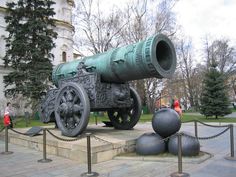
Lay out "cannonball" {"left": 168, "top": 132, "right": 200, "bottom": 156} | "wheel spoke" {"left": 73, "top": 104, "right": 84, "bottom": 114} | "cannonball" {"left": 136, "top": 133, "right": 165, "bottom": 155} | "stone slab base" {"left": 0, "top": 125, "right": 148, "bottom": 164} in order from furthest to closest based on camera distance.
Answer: "wheel spoke" {"left": 73, "top": 104, "right": 84, "bottom": 114} → "cannonball" {"left": 136, "top": 133, "right": 165, "bottom": 155} → "stone slab base" {"left": 0, "top": 125, "right": 148, "bottom": 164} → "cannonball" {"left": 168, "top": 132, "right": 200, "bottom": 156}

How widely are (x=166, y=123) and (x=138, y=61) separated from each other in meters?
1.67

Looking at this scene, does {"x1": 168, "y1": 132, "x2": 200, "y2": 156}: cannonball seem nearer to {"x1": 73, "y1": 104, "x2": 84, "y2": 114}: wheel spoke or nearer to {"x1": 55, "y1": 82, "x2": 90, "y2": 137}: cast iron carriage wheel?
{"x1": 55, "y1": 82, "x2": 90, "y2": 137}: cast iron carriage wheel

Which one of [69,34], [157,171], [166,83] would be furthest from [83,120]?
[69,34]

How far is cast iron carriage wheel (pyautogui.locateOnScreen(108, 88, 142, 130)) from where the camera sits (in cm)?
1112

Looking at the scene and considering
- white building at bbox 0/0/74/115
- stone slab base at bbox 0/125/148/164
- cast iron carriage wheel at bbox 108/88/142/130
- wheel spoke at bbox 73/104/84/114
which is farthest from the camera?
white building at bbox 0/0/74/115

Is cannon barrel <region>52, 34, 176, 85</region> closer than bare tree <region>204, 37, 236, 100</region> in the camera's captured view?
Yes

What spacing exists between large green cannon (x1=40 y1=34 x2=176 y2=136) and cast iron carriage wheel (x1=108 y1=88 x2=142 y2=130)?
46 millimetres

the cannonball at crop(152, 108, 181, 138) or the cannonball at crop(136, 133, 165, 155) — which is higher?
the cannonball at crop(152, 108, 181, 138)

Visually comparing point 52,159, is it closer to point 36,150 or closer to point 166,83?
point 36,150

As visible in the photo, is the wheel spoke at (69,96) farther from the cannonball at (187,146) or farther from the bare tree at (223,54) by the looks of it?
the bare tree at (223,54)

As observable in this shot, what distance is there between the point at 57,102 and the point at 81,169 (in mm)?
3094

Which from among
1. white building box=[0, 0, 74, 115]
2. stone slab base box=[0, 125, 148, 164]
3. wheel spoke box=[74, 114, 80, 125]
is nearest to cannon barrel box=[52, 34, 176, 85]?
wheel spoke box=[74, 114, 80, 125]

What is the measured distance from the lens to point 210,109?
2448cm

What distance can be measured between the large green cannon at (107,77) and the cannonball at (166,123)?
965 millimetres
